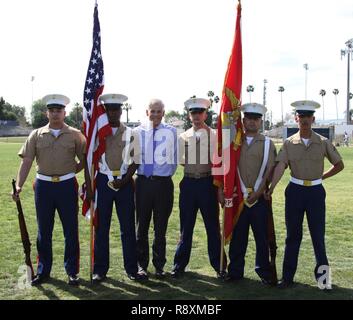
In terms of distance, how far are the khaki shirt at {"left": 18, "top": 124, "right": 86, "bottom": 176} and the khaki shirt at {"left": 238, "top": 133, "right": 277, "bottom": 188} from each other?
6.00ft

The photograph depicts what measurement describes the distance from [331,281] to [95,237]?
2.72 meters

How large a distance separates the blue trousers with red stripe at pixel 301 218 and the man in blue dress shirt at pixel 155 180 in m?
1.41

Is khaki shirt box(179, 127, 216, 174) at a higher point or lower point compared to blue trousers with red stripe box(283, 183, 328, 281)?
higher

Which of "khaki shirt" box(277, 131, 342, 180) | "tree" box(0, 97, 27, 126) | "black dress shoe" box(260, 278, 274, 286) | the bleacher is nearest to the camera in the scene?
"khaki shirt" box(277, 131, 342, 180)

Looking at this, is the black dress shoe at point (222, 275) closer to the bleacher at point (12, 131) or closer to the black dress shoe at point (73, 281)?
the black dress shoe at point (73, 281)

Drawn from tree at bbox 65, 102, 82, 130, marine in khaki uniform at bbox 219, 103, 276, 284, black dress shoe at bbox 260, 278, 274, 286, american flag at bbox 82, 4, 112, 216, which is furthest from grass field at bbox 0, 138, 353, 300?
tree at bbox 65, 102, 82, 130

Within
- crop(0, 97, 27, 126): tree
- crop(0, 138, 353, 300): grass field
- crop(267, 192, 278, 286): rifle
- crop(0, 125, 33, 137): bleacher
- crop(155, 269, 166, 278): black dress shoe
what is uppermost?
crop(0, 97, 27, 126): tree

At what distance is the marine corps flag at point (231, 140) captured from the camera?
555 cm

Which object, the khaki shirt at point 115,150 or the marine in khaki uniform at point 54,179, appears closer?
the marine in khaki uniform at point 54,179

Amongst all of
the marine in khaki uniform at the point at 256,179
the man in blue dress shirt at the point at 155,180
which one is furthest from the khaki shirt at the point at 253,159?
the man in blue dress shirt at the point at 155,180

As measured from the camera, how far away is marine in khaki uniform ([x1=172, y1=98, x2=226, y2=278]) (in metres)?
5.77

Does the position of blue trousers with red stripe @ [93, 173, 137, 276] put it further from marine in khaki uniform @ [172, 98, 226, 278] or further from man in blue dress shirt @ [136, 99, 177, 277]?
marine in khaki uniform @ [172, 98, 226, 278]
